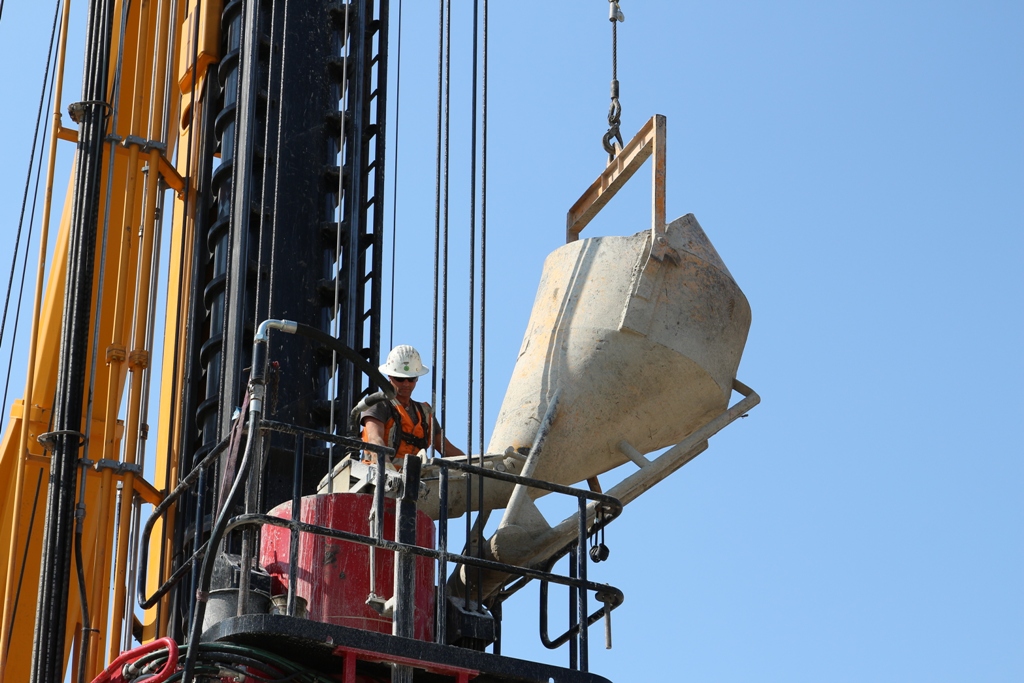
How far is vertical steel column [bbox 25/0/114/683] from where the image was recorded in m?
10.4

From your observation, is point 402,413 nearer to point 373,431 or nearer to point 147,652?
point 373,431

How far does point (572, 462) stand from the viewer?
1164cm

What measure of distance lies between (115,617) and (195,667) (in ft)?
14.1

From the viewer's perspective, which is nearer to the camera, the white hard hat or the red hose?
the red hose

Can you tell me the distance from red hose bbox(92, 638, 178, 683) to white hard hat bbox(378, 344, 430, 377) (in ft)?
8.58

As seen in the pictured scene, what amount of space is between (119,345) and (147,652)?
5.22 m

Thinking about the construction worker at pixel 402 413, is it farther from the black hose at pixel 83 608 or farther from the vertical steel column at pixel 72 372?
the black hose at pixel 83 608

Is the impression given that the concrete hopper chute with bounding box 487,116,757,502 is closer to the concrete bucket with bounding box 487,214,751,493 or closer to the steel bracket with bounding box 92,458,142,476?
the concrete bucket with bounding box 487,214,751,493

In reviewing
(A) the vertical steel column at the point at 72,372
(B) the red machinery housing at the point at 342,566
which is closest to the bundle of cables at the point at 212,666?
(B) the red machinery housing at the point at 342,566

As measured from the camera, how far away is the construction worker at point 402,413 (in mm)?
10172

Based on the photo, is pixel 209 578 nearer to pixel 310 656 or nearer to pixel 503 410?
pixel 310 656

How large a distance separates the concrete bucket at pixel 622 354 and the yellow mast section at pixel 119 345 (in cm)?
295

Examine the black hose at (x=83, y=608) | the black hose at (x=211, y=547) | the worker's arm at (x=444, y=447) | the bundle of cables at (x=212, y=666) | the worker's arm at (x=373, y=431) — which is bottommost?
the bundle of cables at (x=212, y=666)

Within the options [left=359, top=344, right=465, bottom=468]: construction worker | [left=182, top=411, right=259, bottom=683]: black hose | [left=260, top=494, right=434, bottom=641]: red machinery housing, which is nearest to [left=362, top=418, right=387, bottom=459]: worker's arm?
[left=359, top=344, right=465, bottom=468]: construction worker
